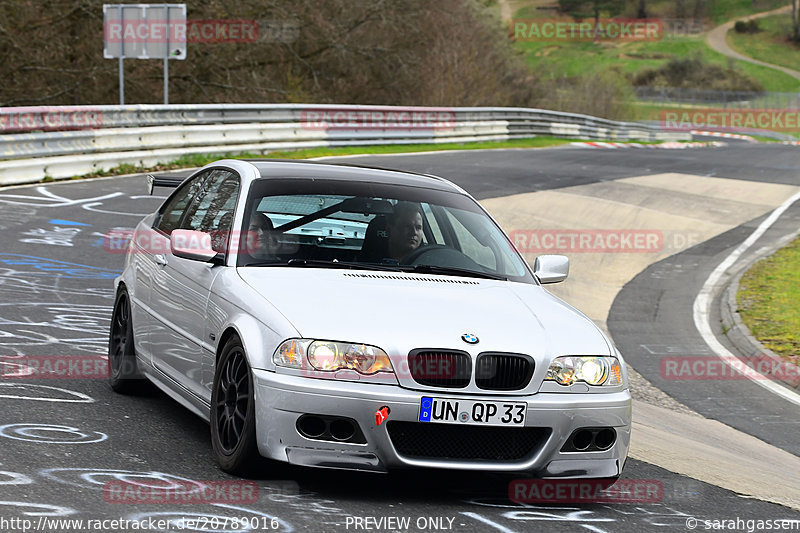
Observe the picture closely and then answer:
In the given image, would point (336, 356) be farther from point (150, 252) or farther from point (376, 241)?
point (150, 252)

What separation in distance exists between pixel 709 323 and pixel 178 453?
8078 millimetres

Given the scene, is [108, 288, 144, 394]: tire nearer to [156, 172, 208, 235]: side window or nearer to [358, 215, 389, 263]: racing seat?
[156, 172, 208, 235]: side window

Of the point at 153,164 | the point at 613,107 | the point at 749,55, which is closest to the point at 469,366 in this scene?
the point at 153,164

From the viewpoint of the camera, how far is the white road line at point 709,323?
10.1m

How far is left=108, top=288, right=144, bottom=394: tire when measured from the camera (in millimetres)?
7031

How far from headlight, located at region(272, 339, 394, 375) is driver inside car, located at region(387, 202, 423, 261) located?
1294 mm

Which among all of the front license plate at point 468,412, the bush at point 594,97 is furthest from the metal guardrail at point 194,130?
the bush at point 594,97

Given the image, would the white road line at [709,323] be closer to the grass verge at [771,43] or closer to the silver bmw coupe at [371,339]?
the silver bmw coupe at [371,339]

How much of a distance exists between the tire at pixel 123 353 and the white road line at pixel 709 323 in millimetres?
5344

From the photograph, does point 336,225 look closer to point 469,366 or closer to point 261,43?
point 469,366

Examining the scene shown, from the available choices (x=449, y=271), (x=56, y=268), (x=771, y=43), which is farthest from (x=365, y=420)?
(x=771, y=43)

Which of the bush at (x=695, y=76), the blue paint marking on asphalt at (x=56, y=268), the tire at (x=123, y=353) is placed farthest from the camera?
the bush at (x=695, y=76)

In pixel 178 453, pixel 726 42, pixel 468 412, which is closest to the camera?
pixel 468 412

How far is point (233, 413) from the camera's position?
5.45 meters
